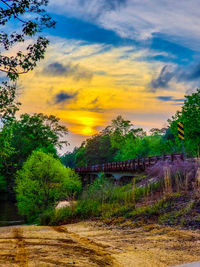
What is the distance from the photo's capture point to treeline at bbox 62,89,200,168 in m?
37.2

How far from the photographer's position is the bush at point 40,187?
1099 inches

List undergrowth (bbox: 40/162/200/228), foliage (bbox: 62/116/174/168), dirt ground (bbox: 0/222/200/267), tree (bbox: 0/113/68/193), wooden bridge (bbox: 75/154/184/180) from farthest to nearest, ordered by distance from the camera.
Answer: foliage (bbox: 62/116/174/168) → tree (bbox: 0/113/68/193) → wooden bridge (bbox: 75/154/184/180) → undergrowth (bbox: 40/162/200/228) → dirt ground (bbox: 0/222/200/267)

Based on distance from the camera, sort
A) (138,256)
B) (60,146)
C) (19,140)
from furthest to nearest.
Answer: (60,146)
(19,140)
(138,256)

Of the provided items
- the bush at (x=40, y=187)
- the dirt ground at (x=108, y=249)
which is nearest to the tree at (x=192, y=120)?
the bush at (x=40, y=187)

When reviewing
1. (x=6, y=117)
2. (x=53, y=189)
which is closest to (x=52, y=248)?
(x=6, y=117)

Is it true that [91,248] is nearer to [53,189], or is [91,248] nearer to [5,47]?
[5,47]

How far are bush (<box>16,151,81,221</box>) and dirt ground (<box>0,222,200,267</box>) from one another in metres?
19.8

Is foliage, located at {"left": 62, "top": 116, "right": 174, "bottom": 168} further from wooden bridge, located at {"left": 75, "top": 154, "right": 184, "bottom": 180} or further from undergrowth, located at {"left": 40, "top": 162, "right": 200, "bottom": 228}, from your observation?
undergrowth, located at {"left": 40, "top": 162, "right": 200, "bottom": 228}

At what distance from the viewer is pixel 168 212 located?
33.5ft

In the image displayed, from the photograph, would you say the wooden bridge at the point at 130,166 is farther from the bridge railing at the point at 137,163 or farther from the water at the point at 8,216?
the water at the point at 8,216

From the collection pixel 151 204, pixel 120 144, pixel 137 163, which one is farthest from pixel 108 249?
pixel 120 144

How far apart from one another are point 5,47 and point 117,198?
28.2 ft

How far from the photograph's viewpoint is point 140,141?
73.0 m

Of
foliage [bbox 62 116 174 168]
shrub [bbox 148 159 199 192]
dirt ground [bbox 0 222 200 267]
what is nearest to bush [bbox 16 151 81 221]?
shrub [bbox 148 159 199 192]
